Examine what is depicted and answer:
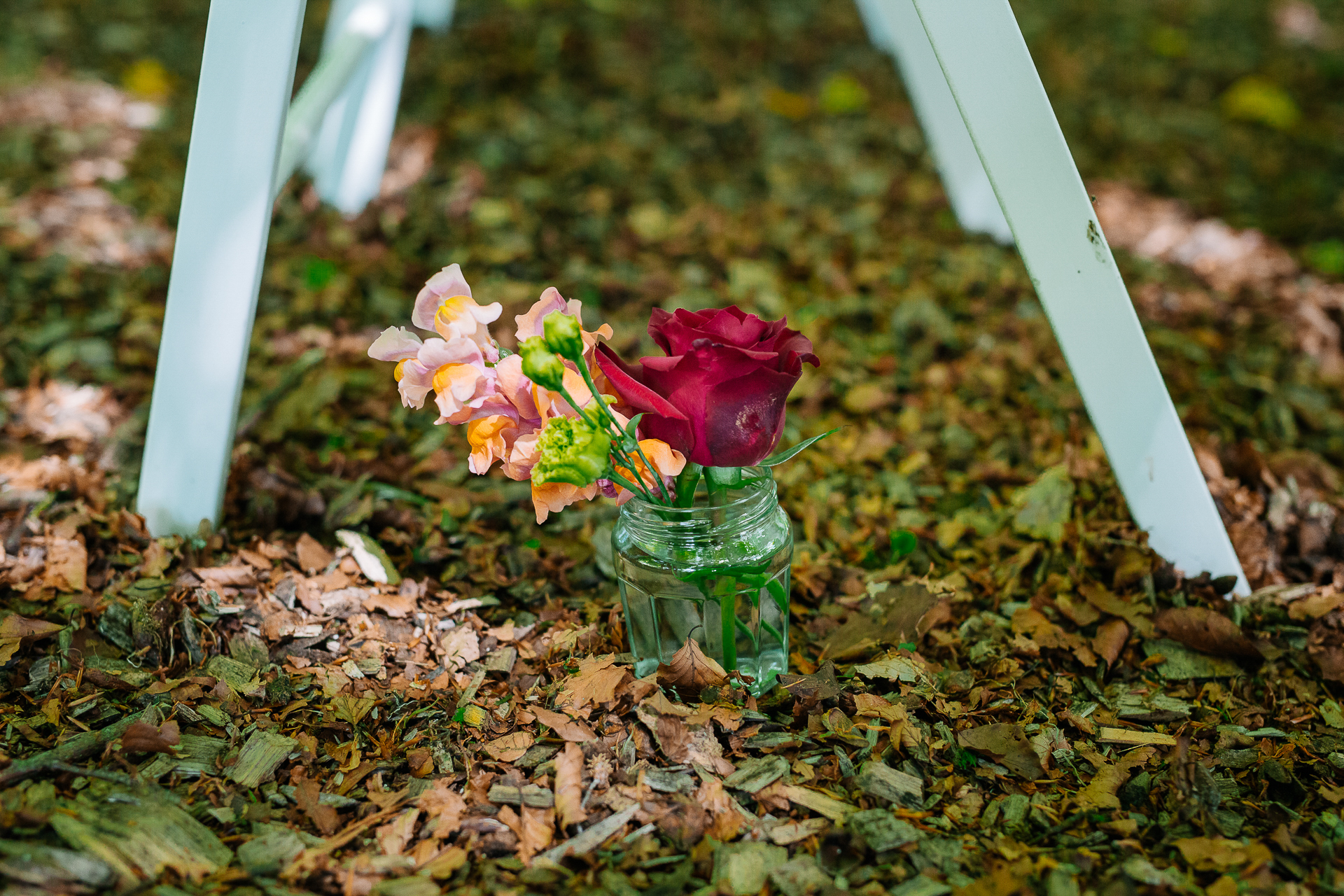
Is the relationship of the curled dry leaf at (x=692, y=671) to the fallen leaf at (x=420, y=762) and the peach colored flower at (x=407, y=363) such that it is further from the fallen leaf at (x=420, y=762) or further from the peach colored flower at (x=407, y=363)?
the peach colored flower at (x=407, y=363)

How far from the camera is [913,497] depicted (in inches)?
75.5

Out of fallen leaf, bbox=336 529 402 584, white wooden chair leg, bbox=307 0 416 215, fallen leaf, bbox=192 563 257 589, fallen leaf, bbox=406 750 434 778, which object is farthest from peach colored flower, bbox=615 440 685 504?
white wooden chair leg, bbox=307 0 416 215

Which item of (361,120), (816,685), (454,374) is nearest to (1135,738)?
(816,685)

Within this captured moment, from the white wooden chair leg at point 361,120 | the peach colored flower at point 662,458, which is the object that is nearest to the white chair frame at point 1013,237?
the peach colored flower at point 662,458

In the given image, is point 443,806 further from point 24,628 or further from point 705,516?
point 24,628

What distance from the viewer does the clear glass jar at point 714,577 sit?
129 centimetres

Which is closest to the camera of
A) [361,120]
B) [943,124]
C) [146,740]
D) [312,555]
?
[146,740]

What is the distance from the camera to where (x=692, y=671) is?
53.2 inches

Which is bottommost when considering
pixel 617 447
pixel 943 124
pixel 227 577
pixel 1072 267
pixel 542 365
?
pixel 227 577

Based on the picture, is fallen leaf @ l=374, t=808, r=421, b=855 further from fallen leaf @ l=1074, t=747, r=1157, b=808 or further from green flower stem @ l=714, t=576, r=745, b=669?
fallen leaf @ l=1074, t=747, r=1157, b=808

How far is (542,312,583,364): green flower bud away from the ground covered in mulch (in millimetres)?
491

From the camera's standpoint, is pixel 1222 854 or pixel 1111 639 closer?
pixel 1222 854

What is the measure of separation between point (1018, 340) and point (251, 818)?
74.4 inches

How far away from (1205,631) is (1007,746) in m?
0.42
